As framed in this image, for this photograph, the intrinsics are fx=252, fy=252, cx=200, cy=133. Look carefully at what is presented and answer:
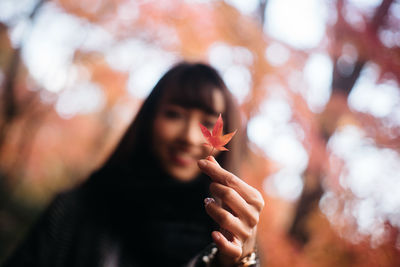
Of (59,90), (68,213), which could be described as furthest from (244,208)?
(59,90)

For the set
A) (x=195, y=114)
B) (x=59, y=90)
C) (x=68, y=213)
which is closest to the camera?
(x=195, y=114)

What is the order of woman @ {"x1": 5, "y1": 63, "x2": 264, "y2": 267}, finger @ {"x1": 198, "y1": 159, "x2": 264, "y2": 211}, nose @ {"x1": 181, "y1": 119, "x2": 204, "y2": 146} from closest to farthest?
finger @ {"x1": 198, "y1": 159, "x2": 264, "y2": 211}, nose @ {"x1": 181, "y1": 119, "x2": 204, "y2": 146}, woman @ {"x1": 5, "y1": 63, "x2": 264, "y2": 267}

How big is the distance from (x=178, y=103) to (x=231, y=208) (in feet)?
2.22

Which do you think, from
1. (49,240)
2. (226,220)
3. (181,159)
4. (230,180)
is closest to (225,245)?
(226,220)

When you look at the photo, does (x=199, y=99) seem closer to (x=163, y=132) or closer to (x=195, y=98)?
(x=195, y=98)

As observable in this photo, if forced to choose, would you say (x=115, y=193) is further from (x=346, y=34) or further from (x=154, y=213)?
(x=346, y=34)

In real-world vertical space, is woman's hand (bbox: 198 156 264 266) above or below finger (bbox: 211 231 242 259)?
above

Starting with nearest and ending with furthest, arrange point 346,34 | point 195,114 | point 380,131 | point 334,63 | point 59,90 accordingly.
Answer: point 195,114
point 380,131
point 346,34
point 334,63
point 59,90

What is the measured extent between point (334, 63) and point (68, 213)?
9.39 feet

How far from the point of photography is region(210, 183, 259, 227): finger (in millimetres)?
650

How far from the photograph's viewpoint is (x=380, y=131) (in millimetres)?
2176

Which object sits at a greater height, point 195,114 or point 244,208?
point 195,114

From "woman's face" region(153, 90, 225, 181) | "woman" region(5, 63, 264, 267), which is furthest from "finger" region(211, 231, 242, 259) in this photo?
"woman" region(5, 63, 264, 267)

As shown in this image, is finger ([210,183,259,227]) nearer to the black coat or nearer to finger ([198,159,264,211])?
finger ([198,159,264,211])
